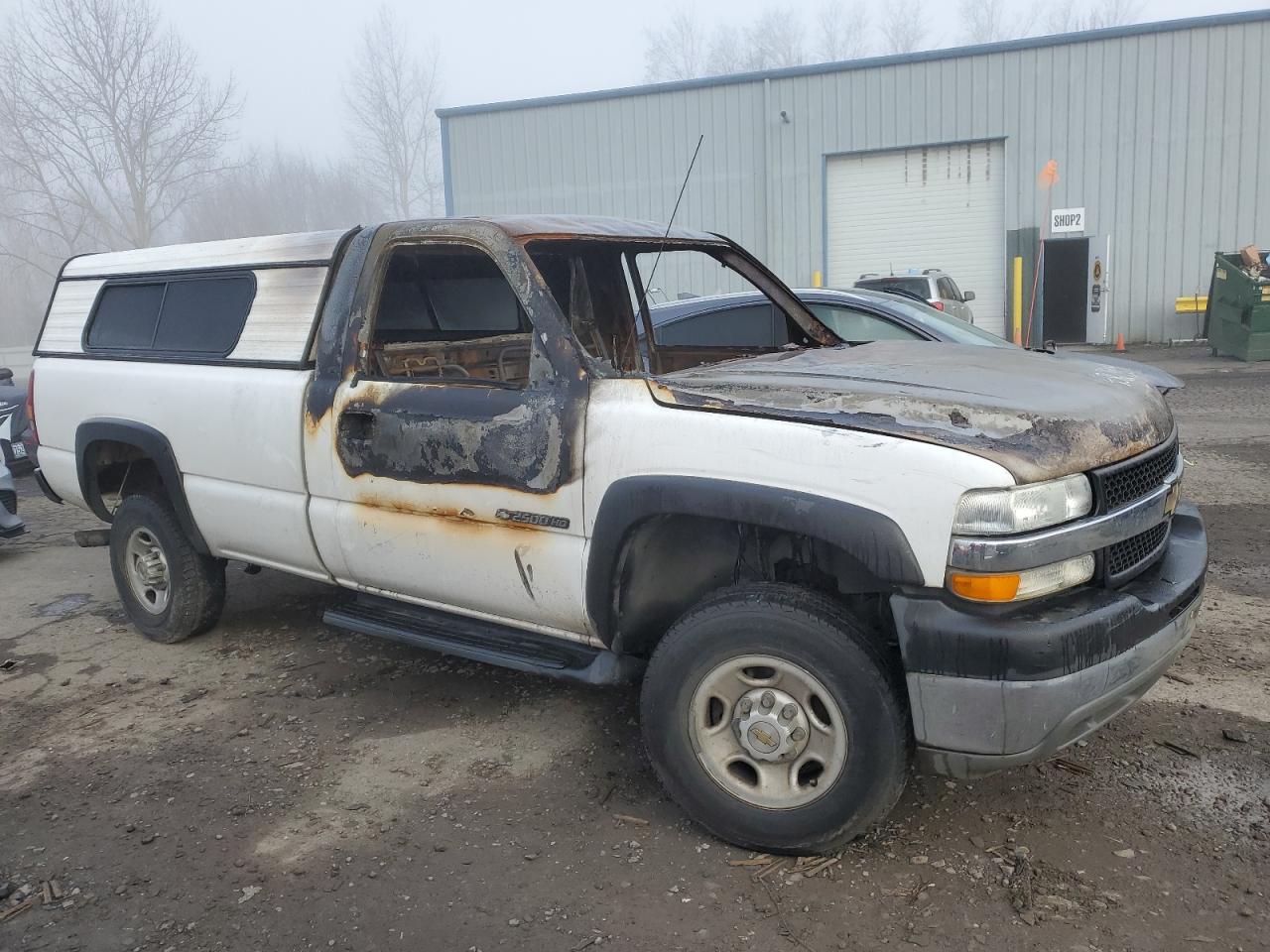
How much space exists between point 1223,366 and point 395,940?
1606 cm

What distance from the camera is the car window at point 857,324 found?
6.57 metres

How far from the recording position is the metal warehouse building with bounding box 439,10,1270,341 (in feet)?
65.3

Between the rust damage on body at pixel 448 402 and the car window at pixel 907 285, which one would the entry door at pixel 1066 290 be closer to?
the car window at pixel 907 285

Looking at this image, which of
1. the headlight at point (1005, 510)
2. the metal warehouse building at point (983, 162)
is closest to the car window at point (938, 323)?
the headlight at point (1005, 510)

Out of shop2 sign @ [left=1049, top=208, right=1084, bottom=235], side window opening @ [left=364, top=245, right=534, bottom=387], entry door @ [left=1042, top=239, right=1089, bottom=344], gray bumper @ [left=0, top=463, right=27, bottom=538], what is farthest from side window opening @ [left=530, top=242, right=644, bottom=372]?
entry door @ [left=1042, top=239, right=1089, bottom=344]

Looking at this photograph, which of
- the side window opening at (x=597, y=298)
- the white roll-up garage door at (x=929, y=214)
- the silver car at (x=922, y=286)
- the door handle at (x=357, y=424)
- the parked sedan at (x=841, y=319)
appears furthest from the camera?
the white roll-up garage door at (x=929, y=214)

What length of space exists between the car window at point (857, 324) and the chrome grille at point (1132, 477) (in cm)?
349

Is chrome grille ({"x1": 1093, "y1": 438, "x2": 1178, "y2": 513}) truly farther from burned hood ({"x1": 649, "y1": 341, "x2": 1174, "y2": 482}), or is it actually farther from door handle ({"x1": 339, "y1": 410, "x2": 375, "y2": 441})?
door handle ({"x1": 339, "y1": 410, "x2": 375, "y2": 441})

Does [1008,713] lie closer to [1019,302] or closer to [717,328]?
[717,328]

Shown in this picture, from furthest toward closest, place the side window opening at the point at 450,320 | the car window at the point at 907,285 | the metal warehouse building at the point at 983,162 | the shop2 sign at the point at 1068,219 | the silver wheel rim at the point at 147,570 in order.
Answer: the shop2 sign at the point at 1068,219 < the metal warehouse building at the point at 983,162 < the car window at the point at 907,285 < the silver wheel rim at the point at 147,570 < the side window opening at the point at 450,320

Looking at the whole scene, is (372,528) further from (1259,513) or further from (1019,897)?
(1259,513)

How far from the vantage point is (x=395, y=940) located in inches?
104

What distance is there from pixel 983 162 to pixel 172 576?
66.3 feet

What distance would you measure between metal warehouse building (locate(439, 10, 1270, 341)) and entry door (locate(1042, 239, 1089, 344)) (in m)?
0.04
